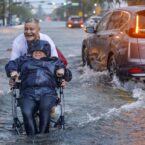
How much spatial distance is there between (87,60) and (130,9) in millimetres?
3291

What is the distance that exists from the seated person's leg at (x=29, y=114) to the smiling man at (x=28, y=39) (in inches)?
25.1

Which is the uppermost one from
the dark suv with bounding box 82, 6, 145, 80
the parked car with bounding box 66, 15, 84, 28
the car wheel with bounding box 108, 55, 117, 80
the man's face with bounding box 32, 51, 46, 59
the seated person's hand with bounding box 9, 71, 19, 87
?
the man's face with bounding box 32, 51, 46, 59

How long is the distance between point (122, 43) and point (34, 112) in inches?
190

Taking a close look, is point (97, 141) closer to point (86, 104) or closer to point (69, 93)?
point (86, 104)

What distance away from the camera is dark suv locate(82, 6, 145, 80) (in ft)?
37.3

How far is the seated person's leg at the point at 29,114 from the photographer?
7.04 m

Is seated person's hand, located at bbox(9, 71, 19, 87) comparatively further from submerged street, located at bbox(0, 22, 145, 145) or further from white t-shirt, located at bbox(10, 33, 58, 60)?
submerged street, located at bbox(0, 22, 145, 145)

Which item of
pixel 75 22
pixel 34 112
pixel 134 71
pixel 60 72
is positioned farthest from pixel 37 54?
pixel 75 22

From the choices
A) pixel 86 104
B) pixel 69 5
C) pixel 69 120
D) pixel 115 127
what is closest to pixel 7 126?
pixel 69 120

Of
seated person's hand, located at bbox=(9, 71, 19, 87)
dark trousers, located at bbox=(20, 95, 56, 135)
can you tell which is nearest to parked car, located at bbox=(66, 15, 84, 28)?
seated person's hand, located at bbox=(9, 71, 19, 87)

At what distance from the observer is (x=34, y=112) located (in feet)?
23.5

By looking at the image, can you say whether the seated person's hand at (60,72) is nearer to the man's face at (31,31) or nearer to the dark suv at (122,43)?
the man's face at (31,31)

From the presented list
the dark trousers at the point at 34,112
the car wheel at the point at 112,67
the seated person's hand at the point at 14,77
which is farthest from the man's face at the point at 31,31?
the car wheel at the point at 112,67

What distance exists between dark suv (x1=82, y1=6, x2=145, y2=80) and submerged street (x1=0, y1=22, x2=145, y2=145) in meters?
0.35
